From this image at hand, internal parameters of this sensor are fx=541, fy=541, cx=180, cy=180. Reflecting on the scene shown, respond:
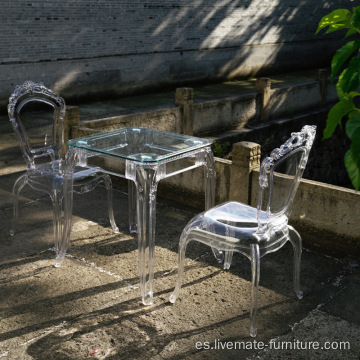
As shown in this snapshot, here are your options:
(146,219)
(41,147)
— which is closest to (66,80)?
(41,147)

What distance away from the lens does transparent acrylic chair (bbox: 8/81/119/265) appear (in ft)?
14.7

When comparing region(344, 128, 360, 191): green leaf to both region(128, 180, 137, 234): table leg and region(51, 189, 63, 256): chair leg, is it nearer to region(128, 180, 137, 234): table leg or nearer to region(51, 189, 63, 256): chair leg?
region(51, 189, 63, 256): chair leg

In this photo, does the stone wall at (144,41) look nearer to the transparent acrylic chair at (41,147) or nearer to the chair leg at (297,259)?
the transparent acrylic chair at (41,147)

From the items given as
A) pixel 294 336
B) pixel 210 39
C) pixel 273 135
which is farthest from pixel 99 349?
pixel 210 39

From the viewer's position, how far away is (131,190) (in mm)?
5066

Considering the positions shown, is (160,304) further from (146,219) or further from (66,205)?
(66,205)

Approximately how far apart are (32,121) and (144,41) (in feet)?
30.0

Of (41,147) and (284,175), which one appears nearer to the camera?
(284,175)

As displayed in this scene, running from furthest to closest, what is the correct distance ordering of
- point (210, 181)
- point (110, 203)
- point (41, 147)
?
point (110, 203)
point (41, 147)
point (210, 181)

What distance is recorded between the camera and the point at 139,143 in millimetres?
4398

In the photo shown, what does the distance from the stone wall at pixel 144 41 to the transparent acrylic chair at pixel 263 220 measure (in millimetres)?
7763

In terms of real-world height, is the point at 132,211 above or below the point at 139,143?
below

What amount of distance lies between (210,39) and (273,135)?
389cm

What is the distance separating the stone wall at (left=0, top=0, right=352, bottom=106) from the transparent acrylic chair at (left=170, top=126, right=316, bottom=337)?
7763 millimetres
